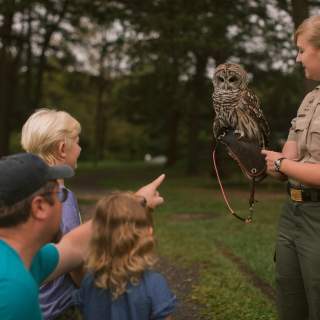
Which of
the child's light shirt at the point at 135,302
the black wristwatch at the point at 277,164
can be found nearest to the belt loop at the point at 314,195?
the black wristwatch at the point at 277,164

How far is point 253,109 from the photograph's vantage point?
3.19m

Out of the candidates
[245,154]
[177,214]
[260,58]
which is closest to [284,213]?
[245,154]

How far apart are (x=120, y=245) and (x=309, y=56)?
1370 millimetres

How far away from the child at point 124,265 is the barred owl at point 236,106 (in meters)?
0.94

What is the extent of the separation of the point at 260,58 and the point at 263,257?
14.3 m

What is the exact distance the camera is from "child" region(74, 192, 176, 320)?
238 centimetres

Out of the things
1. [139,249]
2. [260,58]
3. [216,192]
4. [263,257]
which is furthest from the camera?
[260,58]

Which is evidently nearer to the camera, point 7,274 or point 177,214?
point 7,274

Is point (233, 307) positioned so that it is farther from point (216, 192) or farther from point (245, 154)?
point (216, 192)

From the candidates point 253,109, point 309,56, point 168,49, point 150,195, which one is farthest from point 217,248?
point 168,49

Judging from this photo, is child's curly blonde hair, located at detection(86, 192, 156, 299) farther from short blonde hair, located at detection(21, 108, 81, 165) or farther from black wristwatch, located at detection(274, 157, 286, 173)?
black wristwatch, located at detection(274, 157, 286, 173)

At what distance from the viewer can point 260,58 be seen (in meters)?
21.2

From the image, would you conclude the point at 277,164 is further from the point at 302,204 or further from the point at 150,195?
the point at 150,195

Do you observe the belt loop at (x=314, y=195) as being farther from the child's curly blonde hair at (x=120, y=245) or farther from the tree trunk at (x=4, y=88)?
the tree trunk at (x=4, y=88)
